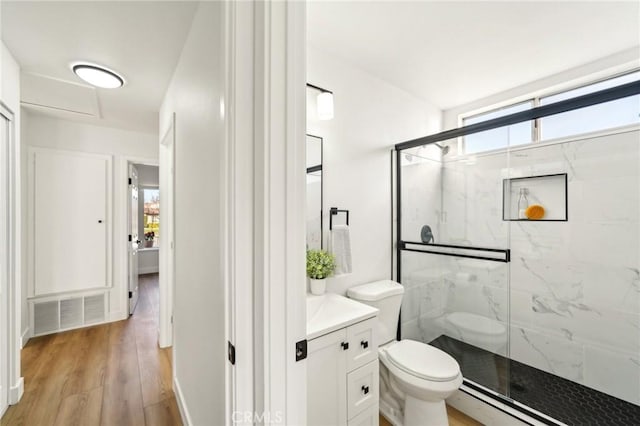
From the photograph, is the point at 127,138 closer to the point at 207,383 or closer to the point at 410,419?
the point at 207,383

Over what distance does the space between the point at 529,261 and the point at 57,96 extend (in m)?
4.27

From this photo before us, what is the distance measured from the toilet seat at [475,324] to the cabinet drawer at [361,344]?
117 cm

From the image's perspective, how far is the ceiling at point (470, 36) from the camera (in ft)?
5.15

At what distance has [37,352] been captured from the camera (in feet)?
8.30

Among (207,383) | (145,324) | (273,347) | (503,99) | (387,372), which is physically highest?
(503,99)

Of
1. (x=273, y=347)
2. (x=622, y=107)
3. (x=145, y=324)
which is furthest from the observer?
(x=145, y=324)

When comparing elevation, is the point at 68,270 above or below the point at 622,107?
below

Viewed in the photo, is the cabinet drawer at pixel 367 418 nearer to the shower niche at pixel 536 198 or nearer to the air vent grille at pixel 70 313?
the shower niche at pixel 536 198

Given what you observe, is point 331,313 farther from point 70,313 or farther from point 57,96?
point 70,313

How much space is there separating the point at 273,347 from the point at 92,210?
3476 millimetres

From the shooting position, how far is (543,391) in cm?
195

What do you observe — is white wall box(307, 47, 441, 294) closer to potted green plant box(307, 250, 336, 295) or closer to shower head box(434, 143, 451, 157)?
potted green plant box(307, 250, 336, 295)

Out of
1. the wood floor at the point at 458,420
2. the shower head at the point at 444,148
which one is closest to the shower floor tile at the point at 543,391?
the wood floor at the point at 458,420

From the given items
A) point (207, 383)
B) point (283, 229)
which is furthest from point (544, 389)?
point (283, 229)
